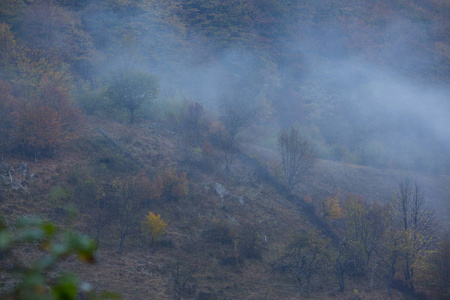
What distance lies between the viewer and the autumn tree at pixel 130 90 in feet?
68.9

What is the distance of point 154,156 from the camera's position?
17.4 m

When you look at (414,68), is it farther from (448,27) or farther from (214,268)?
(214,268)

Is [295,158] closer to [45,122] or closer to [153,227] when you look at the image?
[153,227]

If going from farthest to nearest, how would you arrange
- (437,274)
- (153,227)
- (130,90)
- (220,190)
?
(130,90) → (220,190) → (153,227) → (437,274)

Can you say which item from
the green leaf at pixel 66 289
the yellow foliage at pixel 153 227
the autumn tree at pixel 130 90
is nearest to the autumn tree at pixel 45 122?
the autumn tree at pixel 130 90

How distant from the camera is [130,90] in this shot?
69.2ft

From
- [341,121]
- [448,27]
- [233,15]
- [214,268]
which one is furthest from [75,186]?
[448,27]

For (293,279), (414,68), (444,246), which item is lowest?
(293,279)

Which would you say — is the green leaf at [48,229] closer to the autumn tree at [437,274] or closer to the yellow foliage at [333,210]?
the autumn tree at [437,274]

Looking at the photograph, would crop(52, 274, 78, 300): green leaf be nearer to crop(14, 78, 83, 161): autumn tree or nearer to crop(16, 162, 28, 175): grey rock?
crop(16, 162, 28, 175): grey rock

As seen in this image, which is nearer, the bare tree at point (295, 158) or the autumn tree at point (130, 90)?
the bare tree at point (295, 158)

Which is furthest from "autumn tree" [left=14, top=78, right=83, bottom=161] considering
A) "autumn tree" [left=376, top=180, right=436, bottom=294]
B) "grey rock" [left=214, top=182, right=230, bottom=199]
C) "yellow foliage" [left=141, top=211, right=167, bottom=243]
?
"autumn tree" [left=376, top=180, right=436, bottom=294]

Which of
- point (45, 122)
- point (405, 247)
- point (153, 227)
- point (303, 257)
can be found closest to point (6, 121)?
point (45, 122)

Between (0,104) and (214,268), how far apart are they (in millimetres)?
11910
